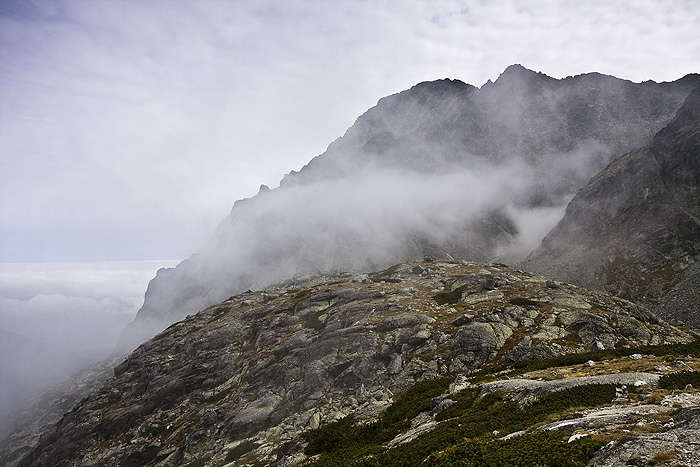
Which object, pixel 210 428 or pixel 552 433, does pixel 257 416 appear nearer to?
pixel 210 428

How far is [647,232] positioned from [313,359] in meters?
136

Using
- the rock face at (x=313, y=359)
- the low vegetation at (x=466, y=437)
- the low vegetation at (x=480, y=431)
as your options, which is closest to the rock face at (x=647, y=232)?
the rock face at (x=313, y=359)

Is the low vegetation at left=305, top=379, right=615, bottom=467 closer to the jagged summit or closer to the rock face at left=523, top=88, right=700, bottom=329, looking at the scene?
the jagged summit

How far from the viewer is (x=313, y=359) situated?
4781 cm

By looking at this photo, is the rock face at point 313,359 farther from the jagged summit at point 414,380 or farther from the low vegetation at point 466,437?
the low vegetation at point 466,437

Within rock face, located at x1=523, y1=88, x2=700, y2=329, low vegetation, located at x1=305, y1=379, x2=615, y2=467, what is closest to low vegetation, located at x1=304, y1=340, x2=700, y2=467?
low vegetation, located at x1=305, y1=379, x2=615, y2=467

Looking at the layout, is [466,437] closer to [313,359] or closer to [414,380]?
[414,380]

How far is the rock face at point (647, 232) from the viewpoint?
9962 centimetres

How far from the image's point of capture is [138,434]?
50531 mm

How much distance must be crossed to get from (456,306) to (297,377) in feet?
93.7

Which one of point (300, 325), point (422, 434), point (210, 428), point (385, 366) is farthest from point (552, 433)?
point (300, 325)

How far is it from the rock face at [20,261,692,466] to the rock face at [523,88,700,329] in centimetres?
6129

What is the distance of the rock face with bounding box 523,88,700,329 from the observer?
327ft

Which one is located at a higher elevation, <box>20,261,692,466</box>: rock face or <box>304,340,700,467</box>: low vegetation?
<box>304,340,700,467</box>: low vegetation
